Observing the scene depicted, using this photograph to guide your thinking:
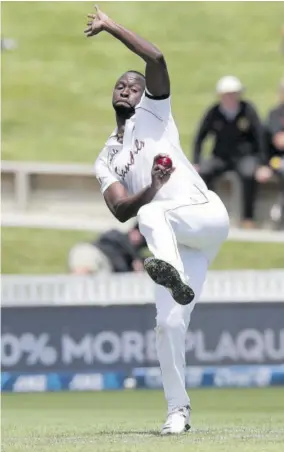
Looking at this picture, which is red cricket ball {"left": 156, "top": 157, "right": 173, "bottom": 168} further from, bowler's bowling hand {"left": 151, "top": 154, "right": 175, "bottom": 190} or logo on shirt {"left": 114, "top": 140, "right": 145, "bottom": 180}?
logo on shirt {"left": 114, "top": 140, "right": 145, "bottom": 180}

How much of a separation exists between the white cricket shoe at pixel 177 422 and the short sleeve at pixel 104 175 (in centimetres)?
134

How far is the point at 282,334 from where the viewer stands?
13672 mm

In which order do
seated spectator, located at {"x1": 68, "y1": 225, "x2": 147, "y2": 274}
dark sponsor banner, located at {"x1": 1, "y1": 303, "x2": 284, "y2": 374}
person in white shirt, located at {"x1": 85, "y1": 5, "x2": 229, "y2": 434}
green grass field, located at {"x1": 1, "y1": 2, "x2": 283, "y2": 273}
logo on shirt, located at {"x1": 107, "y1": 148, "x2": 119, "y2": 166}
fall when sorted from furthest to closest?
green grass field, located at {"x1": 1, "y1": 2, "x2": 283, "y2": 273} → seated spectator, located at {"x1": 68, "y1": 225, "x2": 147, "y2": 274} → dark sponsor banner, located at {"x1": 1, "y1": 303, "x2": 284, "y2": 374} → logo on shirt, located at {"x1": 107, "y1": 148, "x2": 119, "y2": 166} → person in white shirt, located at {"x1": 85, "y1": 5, "x2": 229, "y2": 434}

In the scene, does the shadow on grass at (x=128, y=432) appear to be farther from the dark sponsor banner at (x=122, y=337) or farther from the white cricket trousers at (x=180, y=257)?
the dark sponsor banner at (x=122, y=337)

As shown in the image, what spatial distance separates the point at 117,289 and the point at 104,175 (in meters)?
5.29

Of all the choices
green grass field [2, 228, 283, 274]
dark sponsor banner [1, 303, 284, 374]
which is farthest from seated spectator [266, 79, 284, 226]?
dark sponsor banner [1, 303, 284, 374]

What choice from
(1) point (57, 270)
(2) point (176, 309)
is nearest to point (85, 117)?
(1) point (57, 270)

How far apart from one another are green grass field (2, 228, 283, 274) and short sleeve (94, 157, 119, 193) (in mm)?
8529

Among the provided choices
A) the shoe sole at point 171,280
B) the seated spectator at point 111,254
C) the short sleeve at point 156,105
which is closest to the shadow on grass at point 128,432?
the shoe sole at point 171,280

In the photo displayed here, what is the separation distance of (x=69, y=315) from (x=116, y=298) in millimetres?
469

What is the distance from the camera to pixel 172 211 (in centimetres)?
826

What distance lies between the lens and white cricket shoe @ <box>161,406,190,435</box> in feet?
26.9

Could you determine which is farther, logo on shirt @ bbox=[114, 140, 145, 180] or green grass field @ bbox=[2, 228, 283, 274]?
green grass field @ bbox=[2, 228, 283, 274]

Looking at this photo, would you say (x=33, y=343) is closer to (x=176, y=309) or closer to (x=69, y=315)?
(x=69, y=315)
